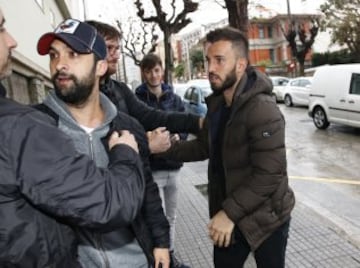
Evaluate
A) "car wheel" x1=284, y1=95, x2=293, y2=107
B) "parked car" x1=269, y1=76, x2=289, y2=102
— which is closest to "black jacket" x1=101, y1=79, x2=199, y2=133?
"car wheel" x1=284, y1=95, x2=293, y2=107

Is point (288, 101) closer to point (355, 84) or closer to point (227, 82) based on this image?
point (355, 84)

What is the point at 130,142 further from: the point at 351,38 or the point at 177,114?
the point at 351,38

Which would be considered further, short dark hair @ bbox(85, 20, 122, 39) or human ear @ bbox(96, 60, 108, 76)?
short dark hair @ bbox(85, 20, 122, 39)

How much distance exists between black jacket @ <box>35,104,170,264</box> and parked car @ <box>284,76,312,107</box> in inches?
711

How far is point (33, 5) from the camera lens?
7.64 meters

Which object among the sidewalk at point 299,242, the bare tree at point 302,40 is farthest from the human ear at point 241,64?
the bare tree at point 302,40

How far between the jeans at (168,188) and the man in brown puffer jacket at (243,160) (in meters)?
1.04

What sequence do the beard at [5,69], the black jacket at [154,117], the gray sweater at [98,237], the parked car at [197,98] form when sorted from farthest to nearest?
1. the parked car at [197,98]
2. the black jacket at [154,117]
3. the gray sweater at [98,237]
4. the beard at [5,69]

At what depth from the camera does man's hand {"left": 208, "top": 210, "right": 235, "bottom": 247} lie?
2301mm

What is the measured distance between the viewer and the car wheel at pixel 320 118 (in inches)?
508

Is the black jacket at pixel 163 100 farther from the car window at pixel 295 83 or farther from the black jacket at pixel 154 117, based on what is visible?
the car window at pixel 295 83

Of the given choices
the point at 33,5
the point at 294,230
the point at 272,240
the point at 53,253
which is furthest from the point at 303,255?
the point at 33,5

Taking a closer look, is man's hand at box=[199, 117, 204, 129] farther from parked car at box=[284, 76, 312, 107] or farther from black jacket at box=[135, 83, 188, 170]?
parked car at box=[284, 76, 312, 107]

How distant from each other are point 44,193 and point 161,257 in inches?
36.6
